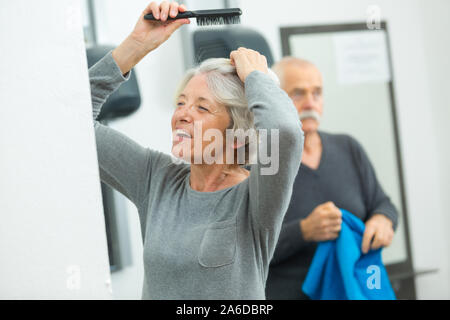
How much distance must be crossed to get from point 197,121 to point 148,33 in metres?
0.11

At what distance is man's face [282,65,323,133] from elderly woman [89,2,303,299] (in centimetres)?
32

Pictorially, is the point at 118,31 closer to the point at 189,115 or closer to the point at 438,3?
the point at 189,115

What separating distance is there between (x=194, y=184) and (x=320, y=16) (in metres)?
0.83

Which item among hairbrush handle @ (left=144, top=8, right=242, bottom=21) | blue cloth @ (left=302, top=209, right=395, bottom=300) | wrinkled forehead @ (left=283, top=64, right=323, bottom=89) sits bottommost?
blue cloth @ (left=302, top=209, right=395, bottom=300)

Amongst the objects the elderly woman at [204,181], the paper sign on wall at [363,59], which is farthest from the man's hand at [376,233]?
the paper sign on wall at [363,59]

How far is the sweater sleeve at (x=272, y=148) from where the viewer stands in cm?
48

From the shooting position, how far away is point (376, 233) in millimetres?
819

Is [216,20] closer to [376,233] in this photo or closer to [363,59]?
[376,233]

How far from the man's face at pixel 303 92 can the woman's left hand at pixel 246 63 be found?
348 mm

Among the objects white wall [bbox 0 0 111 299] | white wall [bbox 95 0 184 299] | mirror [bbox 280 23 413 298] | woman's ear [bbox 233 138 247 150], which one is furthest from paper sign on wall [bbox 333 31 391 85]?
white wall [bbox 0 0 111 299]

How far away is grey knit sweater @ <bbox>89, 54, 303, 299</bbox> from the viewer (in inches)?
19.4

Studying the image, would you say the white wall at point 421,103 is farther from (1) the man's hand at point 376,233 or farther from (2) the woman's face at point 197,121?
(2) the woman's face at point 197,121

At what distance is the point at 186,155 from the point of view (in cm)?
54

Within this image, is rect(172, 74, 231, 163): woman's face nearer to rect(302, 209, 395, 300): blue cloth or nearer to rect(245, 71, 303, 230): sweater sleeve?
rect(245, 71, 303, 230): sweater sleeve
